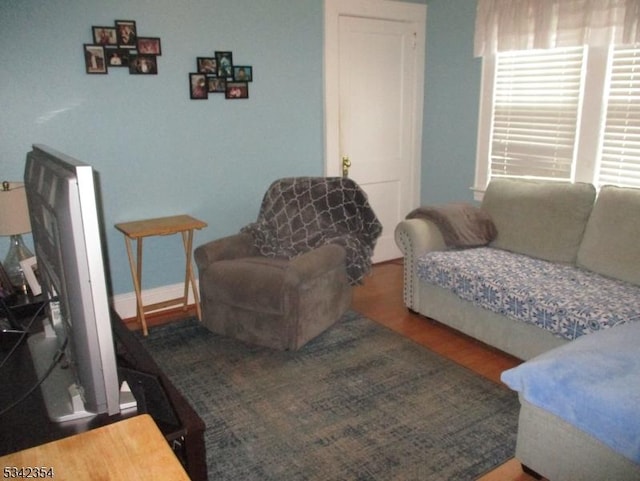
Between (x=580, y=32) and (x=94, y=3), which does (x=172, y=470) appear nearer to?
(x=94, y=3)

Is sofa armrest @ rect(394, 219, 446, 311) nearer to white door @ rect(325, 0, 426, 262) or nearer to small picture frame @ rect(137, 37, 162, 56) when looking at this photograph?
white door @ rect(325, 0, 426, 262)

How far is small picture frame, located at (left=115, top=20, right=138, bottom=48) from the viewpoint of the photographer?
123 inches

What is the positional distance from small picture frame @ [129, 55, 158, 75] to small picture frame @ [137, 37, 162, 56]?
0.09ft

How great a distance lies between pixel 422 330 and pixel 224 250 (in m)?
1.38

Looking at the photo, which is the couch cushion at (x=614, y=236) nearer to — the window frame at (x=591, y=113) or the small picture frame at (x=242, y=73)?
the window frame at (x=591, y=113)

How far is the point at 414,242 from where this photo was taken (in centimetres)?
335

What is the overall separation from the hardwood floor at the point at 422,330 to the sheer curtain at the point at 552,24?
1933mm

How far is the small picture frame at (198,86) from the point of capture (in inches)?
136

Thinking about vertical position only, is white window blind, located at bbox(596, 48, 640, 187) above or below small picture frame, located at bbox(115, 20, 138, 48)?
below

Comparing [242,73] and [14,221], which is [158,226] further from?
[242,73]

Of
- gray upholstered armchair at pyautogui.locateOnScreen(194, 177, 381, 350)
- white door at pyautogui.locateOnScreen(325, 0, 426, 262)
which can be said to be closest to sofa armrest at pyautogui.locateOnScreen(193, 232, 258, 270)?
gray upholstered armchair at pyautogui.locateOnScreen(194, 177, 381, 350)

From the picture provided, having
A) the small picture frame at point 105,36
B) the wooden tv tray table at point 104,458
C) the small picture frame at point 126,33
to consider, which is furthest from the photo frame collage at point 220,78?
the wooden tv tray table at point 104,458

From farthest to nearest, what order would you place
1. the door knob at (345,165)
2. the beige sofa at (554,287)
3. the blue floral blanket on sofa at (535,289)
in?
1. the door knob at (345,165)
2. the blue floral blanket on sofa at (535,289)
3. the beige sofa at (554,287)

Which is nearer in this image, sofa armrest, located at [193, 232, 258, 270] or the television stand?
the television stand
